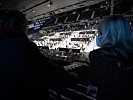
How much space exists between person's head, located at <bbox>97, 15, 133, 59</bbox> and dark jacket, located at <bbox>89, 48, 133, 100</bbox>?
68mm

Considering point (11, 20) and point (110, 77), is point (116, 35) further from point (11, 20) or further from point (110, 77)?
point (11, 20)

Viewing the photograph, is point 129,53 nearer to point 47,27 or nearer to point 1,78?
point 1,78

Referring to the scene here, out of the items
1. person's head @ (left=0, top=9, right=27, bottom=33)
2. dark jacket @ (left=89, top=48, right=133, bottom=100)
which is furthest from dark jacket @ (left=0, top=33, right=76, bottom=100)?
dark jacket @ (left=89, top=48, right=133, bottom=100)

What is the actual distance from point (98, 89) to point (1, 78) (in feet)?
2.37

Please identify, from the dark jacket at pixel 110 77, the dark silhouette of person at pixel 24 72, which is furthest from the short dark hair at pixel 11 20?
the dark jacket at pixel 110 77

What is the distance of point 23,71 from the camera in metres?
1.44

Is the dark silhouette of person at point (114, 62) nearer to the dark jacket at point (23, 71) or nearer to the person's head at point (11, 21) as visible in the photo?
the dark jacket at point (23, 71)

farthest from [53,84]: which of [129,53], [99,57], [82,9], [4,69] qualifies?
[82,9]

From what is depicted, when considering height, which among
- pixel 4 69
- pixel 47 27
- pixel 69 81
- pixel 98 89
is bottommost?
pixel 98 89

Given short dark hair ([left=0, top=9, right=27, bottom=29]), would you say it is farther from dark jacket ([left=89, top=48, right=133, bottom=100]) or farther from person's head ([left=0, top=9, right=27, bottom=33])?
dark jacket ([left=89, top=48, right=133, bottom=100])

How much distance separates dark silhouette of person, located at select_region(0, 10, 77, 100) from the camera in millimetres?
1439

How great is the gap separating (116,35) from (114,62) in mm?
199

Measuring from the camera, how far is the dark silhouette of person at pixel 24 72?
1.44 m

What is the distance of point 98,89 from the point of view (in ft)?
5.67
